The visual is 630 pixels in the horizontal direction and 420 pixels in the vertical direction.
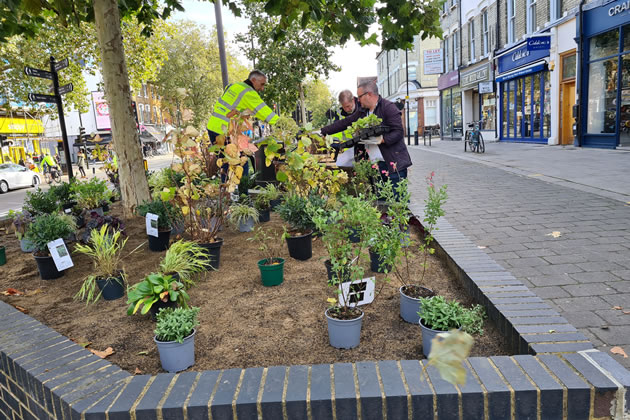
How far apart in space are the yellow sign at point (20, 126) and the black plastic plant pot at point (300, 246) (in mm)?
36198

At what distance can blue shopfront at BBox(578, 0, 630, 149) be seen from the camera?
12930mm

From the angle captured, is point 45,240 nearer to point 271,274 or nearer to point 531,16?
point 271,274

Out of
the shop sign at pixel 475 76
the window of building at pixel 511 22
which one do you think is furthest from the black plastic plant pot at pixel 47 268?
the shop sign at pixel 475 76

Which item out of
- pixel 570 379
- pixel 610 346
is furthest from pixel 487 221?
pixel 570 379

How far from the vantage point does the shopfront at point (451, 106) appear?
1127 inches

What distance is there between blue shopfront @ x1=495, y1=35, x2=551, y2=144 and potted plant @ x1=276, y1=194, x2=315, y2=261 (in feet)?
55.5

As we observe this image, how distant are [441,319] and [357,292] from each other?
0.53 meters

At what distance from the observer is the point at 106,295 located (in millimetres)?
3373

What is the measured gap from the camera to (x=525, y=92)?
19828 mm

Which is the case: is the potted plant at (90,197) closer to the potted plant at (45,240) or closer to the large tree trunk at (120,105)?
the large tree trunk at (120,105)

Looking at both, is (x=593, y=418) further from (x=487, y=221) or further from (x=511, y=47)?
(x=511, y=47)

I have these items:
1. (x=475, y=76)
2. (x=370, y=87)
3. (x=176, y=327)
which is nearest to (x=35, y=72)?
(x=370, y=87)

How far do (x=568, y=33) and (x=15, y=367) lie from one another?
18.5 meters

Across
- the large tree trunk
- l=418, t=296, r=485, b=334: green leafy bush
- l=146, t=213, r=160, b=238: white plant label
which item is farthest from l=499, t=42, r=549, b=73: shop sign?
l=418, t=296, r=485, b=334: green leafy bush
